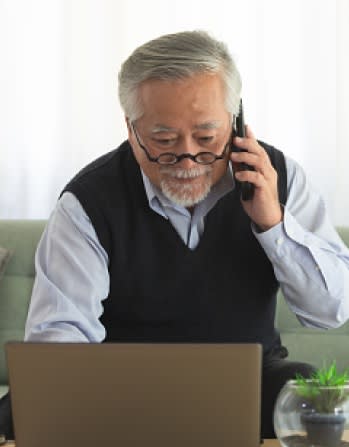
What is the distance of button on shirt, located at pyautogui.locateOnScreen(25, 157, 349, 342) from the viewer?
6.63ft

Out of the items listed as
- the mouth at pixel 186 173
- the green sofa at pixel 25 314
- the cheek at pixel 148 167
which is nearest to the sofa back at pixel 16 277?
the green sofa at pixel 25 314

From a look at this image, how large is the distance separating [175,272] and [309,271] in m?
0.30

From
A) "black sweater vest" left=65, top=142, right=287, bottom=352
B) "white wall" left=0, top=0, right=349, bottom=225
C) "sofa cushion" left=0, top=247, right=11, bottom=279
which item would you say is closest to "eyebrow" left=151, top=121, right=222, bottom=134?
"black sweater vest" left=65, top=142, right=287, bottom=352

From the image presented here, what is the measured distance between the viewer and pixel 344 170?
325 centimetres

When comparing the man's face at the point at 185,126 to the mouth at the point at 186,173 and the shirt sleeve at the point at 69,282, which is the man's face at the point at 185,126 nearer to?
the mouth at the point at 186,173

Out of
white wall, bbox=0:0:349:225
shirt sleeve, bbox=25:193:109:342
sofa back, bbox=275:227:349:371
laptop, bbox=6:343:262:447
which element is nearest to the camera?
laptop, bbox=6:343:262:447

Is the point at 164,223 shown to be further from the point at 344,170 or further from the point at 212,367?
the point at 344,170

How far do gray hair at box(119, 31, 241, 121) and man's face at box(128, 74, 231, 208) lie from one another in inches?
0.7

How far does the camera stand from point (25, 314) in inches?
115

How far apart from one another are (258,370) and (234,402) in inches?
2.2

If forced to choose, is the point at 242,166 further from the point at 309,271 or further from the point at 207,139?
the point at 309,271

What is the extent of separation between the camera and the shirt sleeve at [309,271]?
2047mm

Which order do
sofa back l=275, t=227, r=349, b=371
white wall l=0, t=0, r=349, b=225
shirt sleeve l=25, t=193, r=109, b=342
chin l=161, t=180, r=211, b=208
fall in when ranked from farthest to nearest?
white wall l=0, t=0, r=349, b=225 < sofa back l=275, t=227, r=349, b=371 < chin l=161, t=180, r=211, b=208 < shirt sleeve l=25, t=193, r=109, b=342

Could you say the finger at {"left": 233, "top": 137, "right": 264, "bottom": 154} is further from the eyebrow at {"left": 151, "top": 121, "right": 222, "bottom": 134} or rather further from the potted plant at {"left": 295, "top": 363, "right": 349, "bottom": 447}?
the potted plant at {"left": 295, "top": 363, "right": 349, "bottom": 447}
